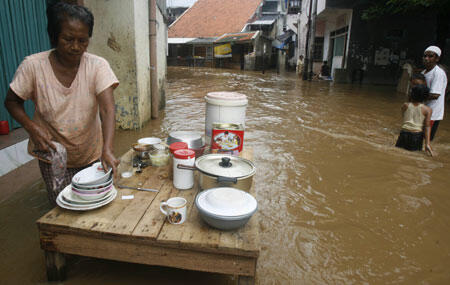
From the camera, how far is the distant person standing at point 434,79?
4703mm

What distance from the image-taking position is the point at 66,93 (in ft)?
6.68

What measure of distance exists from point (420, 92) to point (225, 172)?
4.23m

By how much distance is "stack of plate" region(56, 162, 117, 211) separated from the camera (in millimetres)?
1808

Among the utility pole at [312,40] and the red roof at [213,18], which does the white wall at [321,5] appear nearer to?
the utility pole at [312,40]

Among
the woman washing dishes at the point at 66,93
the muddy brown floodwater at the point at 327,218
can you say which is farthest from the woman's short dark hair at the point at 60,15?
the muddy brown floodwater at the point at 327,218

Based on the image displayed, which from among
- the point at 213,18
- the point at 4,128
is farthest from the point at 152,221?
the point at 213,18

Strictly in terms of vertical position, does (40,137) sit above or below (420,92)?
below

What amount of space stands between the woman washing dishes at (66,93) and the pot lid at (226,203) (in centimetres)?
69

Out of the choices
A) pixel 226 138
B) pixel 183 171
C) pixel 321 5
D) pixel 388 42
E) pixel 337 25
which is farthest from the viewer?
pixel 337 25

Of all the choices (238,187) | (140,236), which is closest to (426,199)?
(238,187)

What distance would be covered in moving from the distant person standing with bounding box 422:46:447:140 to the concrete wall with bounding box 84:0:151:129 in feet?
15.9

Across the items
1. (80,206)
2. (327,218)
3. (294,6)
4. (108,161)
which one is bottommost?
(327,218)

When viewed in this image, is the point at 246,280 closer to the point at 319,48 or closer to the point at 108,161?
the point at 108,161

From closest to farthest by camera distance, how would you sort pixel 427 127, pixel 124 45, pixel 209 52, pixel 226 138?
pixel 226 138 → pixel 427 127 → pixel 124 45 → pixel 209 52
